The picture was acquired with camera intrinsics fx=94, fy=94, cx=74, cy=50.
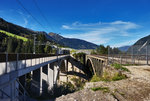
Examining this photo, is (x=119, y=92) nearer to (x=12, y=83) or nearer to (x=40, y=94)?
(x=12, y=83)

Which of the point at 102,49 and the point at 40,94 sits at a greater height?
the point at 102,49

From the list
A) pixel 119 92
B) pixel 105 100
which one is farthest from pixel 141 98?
pixel 105 100

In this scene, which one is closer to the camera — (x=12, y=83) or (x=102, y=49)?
(x=12, y=83)

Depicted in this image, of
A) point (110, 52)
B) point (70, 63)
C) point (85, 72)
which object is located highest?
point (110, 52)

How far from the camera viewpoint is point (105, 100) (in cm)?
461

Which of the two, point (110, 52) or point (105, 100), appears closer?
point (105, 100)

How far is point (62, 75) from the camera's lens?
5456cm

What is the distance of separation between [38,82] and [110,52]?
1497 cm

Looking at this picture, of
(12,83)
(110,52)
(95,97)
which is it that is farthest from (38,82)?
(95,97)

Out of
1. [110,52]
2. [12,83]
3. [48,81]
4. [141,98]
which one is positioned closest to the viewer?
[141,98]

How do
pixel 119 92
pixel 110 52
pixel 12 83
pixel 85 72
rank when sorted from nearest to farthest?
pixel 119 92 < pixel 12 83 < pixel 110 52 < pixel 85 72

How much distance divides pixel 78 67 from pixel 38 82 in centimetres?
5206

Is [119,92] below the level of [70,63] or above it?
above

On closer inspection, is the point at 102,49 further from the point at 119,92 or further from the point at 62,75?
the point at 119,92
